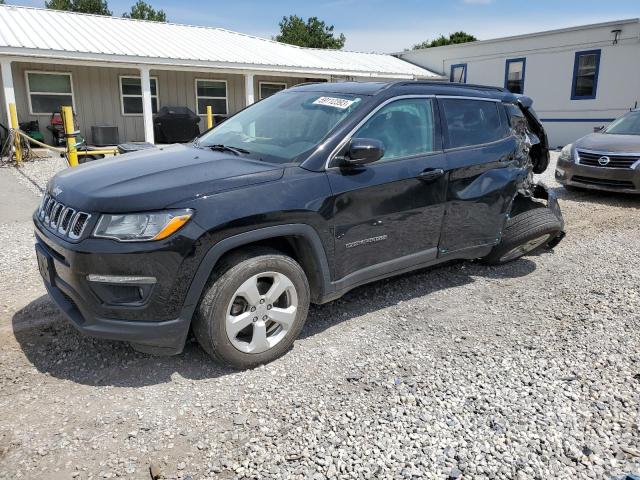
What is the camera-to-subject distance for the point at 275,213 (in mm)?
3076

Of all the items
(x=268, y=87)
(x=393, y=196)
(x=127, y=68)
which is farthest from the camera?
(x=268, y=87)

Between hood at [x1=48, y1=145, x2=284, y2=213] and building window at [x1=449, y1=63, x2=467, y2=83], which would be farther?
building window at [x1=449, y1=63, x2=467, y2=83]

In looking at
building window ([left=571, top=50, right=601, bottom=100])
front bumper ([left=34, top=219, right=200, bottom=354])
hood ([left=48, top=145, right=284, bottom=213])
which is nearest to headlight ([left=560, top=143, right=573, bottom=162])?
hood ([left=48, top=145, right=284, bottom=213])

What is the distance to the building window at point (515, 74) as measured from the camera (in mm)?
19909

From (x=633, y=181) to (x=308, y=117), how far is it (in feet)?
22.2

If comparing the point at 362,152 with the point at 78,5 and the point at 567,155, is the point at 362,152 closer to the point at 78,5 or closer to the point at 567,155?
the point at 567,155

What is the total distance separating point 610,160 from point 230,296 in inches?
310

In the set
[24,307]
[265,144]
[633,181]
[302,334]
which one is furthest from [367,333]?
[633,181]

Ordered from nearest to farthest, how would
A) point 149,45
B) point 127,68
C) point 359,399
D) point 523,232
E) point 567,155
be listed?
point 359,399 < point 523,232 < point 567,155 < point 149,45 < point 127,68

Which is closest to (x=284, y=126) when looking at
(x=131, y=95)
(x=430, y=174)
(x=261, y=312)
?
(x=430, y=174)

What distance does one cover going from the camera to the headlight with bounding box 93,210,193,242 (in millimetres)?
2758

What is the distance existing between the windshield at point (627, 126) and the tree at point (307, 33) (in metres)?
55.2

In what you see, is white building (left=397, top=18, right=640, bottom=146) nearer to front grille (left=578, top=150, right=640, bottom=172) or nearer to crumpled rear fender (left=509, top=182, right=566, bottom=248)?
front grille (left=578, top=150, right=640, bottom=172)

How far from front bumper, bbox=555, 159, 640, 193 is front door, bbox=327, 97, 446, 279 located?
577cm
